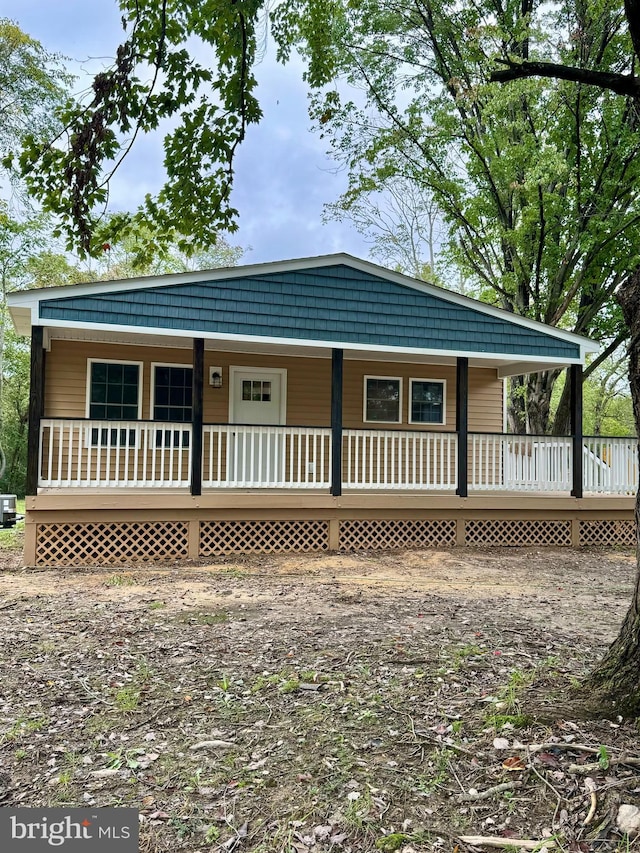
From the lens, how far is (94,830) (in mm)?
2328

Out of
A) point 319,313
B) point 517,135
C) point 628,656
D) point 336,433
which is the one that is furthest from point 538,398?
point 628,656

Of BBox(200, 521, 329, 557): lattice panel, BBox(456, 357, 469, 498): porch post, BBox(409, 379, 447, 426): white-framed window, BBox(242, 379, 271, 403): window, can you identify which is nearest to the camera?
BBox(200, 521, 329, 557): lattice panel

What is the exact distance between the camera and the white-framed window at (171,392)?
1098 cm

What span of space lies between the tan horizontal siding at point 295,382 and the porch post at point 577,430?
2360 millimetres

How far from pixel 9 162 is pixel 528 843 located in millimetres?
4992

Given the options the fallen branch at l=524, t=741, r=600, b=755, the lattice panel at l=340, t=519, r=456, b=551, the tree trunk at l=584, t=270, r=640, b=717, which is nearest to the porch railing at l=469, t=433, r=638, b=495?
the lattice panel at l=340, t=519, r=456, b=551

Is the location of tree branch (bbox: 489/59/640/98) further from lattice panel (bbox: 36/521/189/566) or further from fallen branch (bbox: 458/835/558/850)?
lattice panel (bbox: 36/521/189/566)

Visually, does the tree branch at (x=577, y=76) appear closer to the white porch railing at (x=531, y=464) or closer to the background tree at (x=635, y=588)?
the background tree at (x=635, y=588)

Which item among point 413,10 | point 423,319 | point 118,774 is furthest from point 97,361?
point 413,10

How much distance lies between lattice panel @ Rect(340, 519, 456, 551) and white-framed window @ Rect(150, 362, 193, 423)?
3.73 meters

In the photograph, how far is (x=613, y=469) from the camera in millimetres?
11039

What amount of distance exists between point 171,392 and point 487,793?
9560 mm

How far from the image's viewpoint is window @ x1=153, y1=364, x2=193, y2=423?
36.1 feet

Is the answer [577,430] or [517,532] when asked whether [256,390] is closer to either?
[517,532]
